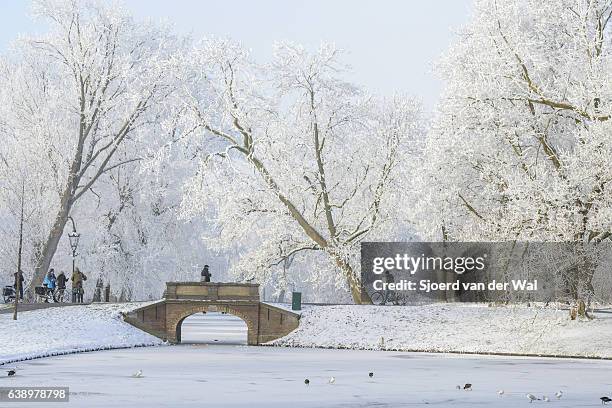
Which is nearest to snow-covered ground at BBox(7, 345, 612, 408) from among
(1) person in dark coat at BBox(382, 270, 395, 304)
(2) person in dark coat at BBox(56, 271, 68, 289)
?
(1) person in dark coat at BBox(382, 270, 395, 304)

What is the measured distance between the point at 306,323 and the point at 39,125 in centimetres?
1636

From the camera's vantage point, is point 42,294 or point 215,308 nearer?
point 42,294

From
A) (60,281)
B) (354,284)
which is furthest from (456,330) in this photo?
(60,281)

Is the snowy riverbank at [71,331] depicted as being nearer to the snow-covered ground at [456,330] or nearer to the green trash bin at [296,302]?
the green trash bin at [296,302]

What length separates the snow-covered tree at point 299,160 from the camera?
5519cm

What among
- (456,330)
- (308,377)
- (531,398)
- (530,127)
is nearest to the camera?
(531,398)

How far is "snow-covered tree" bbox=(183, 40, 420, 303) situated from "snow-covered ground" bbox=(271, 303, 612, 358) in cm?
251

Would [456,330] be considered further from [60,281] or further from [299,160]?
[60,281]

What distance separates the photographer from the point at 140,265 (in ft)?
204

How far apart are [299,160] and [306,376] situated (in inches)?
765

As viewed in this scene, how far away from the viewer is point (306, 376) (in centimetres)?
3784

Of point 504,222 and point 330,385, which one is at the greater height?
point 504,222

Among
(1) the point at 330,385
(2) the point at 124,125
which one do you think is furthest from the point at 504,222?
(2) the point at 124,125

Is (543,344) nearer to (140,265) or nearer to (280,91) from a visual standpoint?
(280,91)
